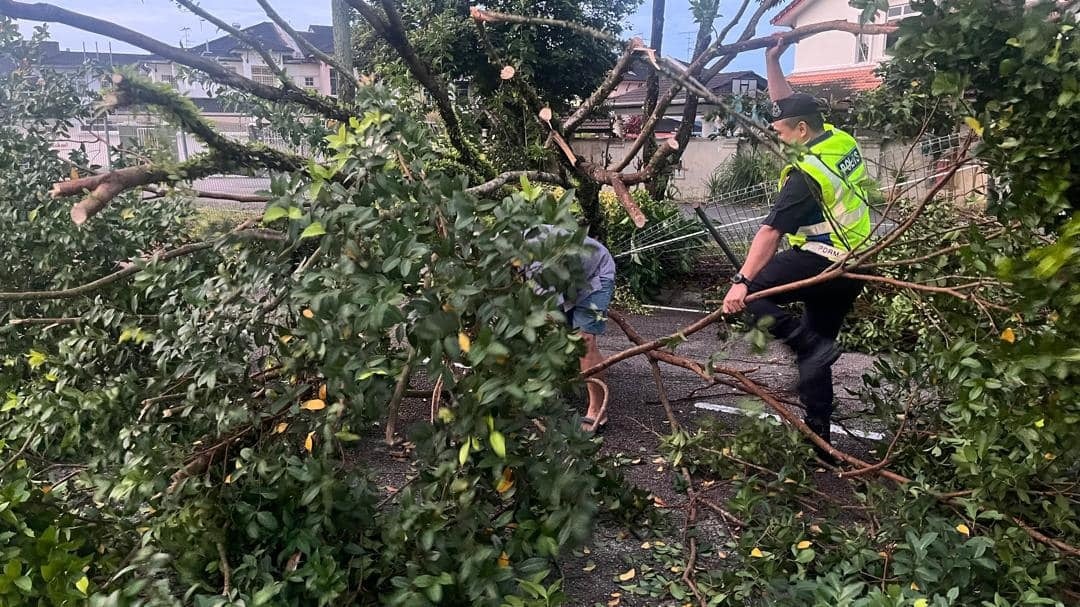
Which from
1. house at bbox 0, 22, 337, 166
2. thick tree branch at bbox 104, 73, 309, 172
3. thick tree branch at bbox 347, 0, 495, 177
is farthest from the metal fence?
house at bbox 0, 22, 337, 166

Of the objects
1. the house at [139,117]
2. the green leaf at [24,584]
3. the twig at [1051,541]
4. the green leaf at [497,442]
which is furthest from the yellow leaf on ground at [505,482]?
the house at [139,117]

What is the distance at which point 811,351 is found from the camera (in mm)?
3553

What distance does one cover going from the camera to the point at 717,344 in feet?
20.2

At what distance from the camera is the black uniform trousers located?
347cm

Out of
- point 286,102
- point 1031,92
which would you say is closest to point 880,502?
point 1031,92

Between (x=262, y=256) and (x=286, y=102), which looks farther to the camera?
(x=286, y=102)

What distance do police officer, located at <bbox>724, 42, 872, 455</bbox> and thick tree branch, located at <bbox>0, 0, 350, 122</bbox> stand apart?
2.20 metres

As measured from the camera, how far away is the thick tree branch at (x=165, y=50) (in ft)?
8.51

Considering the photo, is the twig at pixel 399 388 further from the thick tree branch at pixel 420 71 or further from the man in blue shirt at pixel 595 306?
the thick tree branch at pixel 420 71

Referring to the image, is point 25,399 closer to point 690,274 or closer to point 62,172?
point 62,172

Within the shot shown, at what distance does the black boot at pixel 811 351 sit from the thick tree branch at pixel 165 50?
254 centimetres

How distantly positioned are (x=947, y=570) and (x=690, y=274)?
6.33 metres

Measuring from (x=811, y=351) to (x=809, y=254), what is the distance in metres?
0.46

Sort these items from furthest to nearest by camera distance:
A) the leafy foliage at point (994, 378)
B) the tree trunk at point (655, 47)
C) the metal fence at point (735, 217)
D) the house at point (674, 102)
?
the house at point (674, 102) < the tree trunk at point (655, 47) < the metal fence at point (735, 217) < the leafy foliage at point (994, 378)
